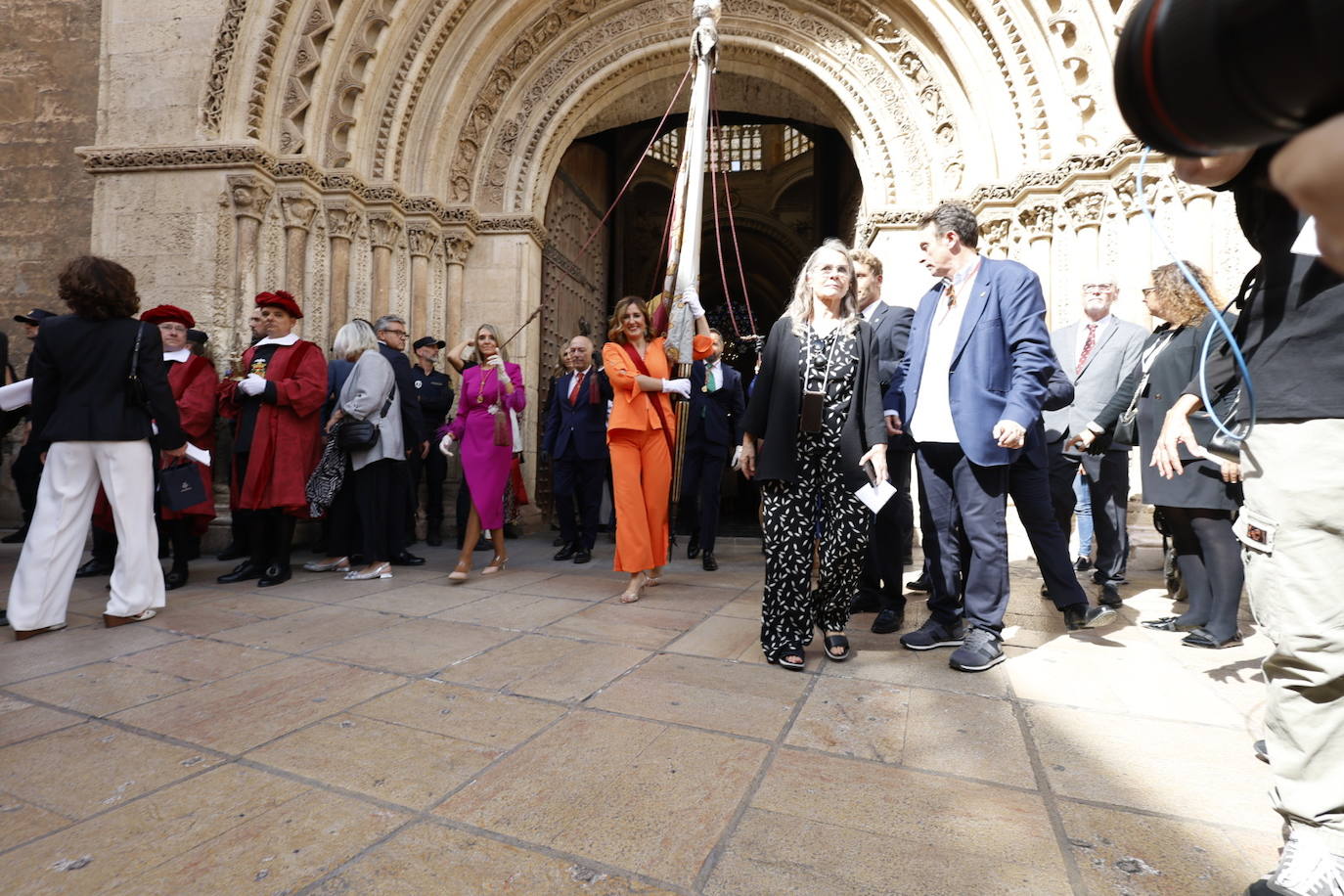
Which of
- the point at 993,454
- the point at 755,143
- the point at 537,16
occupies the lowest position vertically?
the point at 993,454

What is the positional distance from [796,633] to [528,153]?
702 centimetres

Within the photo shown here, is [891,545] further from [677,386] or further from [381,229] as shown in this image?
[381,229]

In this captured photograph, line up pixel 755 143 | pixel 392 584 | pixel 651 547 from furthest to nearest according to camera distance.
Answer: pixel 755 143, pixel 392 584, pixel 651 547

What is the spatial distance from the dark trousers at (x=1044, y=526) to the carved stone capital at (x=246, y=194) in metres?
6.71

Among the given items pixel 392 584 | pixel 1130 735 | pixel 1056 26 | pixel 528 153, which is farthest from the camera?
pixel 528 153

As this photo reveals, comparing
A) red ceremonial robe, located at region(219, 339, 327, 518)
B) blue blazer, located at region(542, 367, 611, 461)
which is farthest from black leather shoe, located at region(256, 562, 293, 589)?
blue blazer, located at region(542, 367, 611, 461)

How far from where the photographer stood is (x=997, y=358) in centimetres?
278

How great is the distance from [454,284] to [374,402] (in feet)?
12.0

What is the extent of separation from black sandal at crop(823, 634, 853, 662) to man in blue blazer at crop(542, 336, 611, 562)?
9.91 feet

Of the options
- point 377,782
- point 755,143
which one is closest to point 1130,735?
point 377,782

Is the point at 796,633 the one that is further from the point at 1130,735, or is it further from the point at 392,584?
the point at 392,584

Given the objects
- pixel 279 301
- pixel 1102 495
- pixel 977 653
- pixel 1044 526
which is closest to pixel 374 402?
pixel 279 301

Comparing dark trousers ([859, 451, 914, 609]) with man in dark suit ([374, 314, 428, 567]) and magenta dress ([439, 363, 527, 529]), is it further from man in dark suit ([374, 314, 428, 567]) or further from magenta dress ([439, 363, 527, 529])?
man in dark suit ([374, 314, 428, 567])

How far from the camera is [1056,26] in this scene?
6.16 meters
